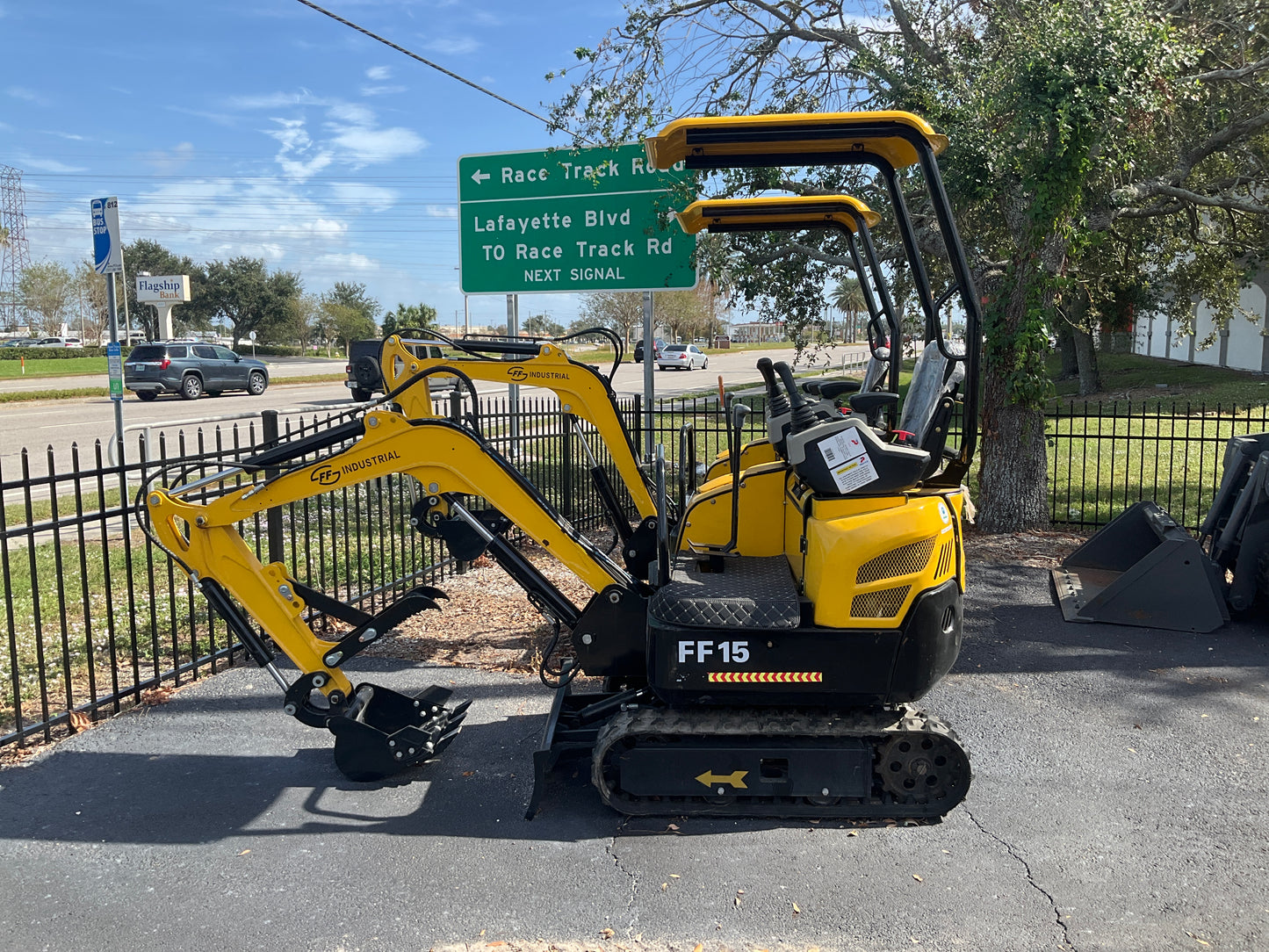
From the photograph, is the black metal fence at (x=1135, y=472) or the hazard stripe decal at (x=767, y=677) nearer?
the hazard stripe decal at (x=767, y=677)

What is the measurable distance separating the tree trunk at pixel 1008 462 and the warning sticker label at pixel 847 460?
6.34 metres

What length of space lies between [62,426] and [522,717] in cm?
1828

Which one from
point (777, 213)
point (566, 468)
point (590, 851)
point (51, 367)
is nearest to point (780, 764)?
point (590, 851)

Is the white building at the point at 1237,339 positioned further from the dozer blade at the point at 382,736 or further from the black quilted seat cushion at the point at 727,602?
the dozer blade at the point at 382,736

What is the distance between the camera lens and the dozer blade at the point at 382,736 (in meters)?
4.57

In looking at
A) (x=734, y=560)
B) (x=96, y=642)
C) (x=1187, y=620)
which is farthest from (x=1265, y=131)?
(x=96, y=642)

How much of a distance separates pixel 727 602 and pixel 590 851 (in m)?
1.17

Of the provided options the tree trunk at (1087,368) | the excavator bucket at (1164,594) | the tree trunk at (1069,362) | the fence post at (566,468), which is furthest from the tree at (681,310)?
the excavator bucket at (1164,594)

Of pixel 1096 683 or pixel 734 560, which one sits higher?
pixel 734 560

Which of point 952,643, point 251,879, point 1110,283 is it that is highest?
point 1110,283

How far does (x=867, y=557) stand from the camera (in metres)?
4.00

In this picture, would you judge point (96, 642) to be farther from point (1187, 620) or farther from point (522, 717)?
point (1187, 620)

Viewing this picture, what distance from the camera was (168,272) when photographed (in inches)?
2940

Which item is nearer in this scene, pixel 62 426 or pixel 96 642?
pixel 96 642
